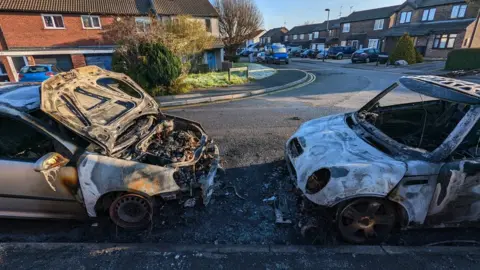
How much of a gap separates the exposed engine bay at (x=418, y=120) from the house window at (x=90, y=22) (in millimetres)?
22634

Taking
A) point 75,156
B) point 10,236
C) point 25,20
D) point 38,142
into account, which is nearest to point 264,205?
point 75,156

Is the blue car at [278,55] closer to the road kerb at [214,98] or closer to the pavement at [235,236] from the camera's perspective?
the road kerb at [214,98]

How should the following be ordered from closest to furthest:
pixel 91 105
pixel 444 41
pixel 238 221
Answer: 1. pixel 238 221
2. pixel 91 105
3. pixel 444 41

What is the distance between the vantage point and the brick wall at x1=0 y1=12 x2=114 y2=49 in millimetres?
17562

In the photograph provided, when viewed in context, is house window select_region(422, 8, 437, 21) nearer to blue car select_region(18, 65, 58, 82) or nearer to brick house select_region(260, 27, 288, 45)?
brick house select_region(260, 27, 288, 45)

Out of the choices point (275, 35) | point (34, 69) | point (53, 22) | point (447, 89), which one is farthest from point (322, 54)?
point (275, 35)

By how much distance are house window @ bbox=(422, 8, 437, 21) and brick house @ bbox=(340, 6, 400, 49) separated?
4555 mm

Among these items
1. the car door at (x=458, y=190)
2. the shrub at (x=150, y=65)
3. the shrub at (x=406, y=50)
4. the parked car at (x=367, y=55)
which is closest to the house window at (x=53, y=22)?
the shrub at (x=150, y=65)

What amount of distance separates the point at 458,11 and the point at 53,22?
40666 mm

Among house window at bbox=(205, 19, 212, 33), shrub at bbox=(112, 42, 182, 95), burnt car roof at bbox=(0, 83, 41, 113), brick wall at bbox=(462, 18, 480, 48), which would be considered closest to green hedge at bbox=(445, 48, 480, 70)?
brick wall at bbox=(462, 18, 480, 48)

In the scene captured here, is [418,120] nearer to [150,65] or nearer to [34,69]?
[150,65]

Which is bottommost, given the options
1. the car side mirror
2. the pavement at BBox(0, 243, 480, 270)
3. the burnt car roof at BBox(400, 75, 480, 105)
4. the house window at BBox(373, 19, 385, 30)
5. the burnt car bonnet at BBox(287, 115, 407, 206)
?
the pavement at BBox(0, 243, 480, 270)

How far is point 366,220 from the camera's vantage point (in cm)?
251

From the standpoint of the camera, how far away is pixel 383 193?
2307 millimetres
